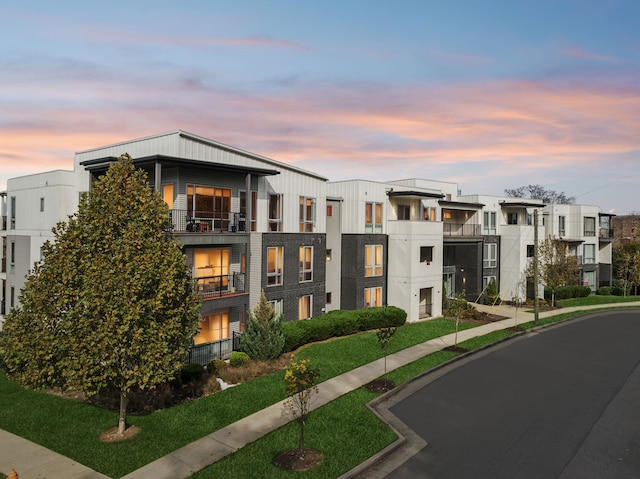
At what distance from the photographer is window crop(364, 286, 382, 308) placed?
32812 millimetres

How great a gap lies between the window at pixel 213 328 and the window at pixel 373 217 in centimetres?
1354

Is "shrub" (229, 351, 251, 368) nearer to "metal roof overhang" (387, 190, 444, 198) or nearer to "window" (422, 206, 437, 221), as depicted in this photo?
"metal roof overhang" (387, 190, 444, 198)

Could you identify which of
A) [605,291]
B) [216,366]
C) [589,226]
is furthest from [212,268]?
[589,226]

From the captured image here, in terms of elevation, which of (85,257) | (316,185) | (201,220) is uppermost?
(316,185)

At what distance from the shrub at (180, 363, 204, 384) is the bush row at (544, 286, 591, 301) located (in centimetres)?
3706

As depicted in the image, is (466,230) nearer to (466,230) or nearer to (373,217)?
(466,230)

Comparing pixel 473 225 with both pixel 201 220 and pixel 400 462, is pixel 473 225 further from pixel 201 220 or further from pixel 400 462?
pixel 400 462

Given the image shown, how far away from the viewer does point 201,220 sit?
919 inches

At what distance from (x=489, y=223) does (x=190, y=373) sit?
35.8m

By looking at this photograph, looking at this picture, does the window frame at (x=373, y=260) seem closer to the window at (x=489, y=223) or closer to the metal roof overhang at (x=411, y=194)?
the metal roof overhang at (x=411, y=194)

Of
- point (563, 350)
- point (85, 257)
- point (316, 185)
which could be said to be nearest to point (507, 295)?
point (563, 350)

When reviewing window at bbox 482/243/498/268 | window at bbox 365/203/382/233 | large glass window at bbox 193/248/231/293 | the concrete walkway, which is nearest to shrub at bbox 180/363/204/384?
the concrete walkway

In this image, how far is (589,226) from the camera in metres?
55.1

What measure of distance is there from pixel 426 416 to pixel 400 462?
11.6ft
